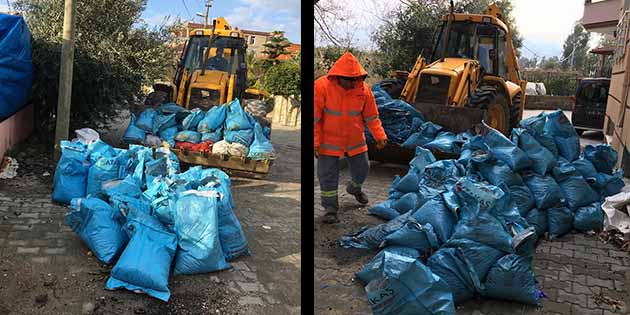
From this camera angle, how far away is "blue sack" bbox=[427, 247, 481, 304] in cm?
321

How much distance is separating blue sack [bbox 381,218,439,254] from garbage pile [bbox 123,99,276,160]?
9.25 feet

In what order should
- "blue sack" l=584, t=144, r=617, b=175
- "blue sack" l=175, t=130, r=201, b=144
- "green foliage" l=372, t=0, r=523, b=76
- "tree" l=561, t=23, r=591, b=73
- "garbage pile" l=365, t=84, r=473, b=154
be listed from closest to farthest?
"blue sack" l=584, t=144, r=617, b=175
"garbage pile" l=365, t=84, r=473, b=154
"blue sack" l=175, t=130, r=201, b=144
"green foliage" l=372, t=0, r=523, b=76
"tree" l=561, t=23, r=591, b=73

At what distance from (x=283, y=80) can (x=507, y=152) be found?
876 centimetres

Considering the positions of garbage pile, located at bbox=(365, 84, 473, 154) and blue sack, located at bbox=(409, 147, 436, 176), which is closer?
blue sack, located at bbox=(409, 147, 436, 176)

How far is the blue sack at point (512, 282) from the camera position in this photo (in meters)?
3.13

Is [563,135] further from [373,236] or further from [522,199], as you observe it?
[373,236]

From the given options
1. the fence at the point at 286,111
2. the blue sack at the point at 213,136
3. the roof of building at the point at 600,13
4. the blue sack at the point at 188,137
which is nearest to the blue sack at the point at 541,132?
the blue sack at the point at 213,136

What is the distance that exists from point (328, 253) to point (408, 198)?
96 centimetres

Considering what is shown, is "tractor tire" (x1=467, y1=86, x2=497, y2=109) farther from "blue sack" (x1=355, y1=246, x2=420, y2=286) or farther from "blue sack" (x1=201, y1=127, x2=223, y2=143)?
"blue sack" (x1=355, y1=246, x2=420, y2=286)

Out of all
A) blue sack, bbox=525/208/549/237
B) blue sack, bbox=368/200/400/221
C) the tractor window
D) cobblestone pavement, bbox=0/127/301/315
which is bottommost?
cobblestone pavement, bbox=0/127/301/315

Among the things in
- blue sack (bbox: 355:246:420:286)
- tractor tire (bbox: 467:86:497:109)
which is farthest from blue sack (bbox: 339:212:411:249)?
tractor tire (bbox: 467:86:497:109)

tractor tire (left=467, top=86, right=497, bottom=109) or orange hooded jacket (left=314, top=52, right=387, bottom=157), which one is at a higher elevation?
tractor tire (left=467, top=86, right=497, bottom=109)

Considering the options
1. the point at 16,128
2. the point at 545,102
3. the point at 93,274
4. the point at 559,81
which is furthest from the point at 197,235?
the point at 559,81

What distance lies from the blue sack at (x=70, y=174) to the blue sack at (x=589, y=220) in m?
4.35
